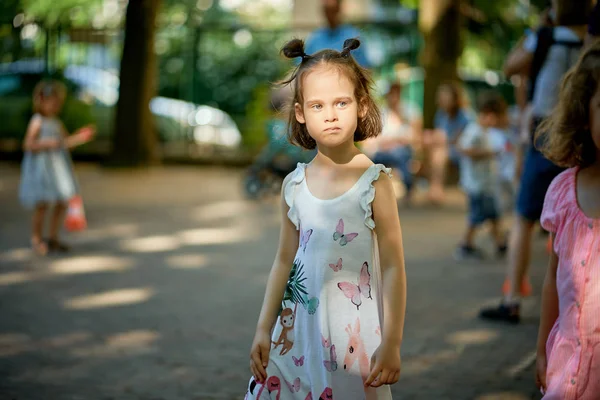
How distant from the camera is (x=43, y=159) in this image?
962cm

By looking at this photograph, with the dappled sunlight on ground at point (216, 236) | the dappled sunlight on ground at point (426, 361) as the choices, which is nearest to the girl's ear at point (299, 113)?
the dappled sunlight on ground at point (426, 361)

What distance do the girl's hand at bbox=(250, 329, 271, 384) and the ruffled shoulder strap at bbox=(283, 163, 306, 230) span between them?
38cm

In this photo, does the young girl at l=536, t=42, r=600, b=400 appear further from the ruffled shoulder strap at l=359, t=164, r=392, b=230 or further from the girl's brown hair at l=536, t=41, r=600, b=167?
the ruffled shoulder strap at l=359, t=164, r=392, b=230

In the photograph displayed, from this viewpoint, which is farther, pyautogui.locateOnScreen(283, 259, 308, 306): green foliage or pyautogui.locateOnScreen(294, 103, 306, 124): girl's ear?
pyautogui.locateOnScreen(294, 103, 306, 124): girl's ear

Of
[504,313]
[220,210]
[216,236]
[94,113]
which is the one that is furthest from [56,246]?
[94,113]

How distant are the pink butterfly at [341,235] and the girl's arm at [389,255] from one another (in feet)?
0.29

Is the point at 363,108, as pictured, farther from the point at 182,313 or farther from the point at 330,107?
the point at 182,313

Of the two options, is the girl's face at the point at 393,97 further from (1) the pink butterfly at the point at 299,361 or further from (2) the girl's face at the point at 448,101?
(1) the pink butterfly at the point at 299,361

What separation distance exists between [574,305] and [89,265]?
630 centimetres

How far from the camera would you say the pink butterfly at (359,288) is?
327 centimetres

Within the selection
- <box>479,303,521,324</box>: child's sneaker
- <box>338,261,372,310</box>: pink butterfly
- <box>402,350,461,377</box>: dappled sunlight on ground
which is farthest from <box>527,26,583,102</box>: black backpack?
<box>338,261,372,310</box>: pink butterfly

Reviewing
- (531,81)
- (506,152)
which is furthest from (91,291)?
(506,152)

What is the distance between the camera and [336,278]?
326 centimetres

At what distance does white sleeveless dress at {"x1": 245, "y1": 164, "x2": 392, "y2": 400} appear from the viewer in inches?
128
